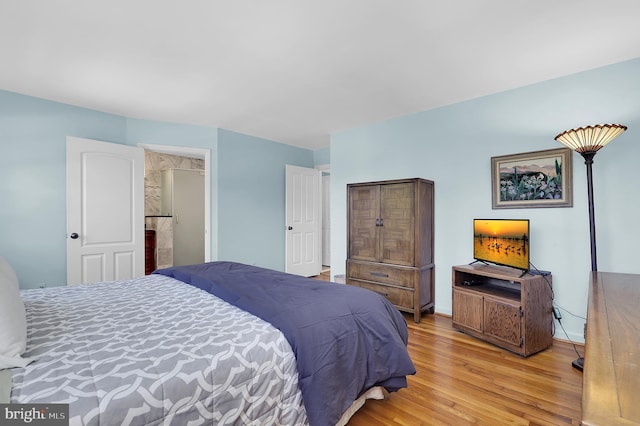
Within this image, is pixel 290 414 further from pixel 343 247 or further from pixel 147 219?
pixel 147 219

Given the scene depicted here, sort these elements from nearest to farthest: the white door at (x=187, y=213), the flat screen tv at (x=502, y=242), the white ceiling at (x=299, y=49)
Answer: the white ceiling at (x=299, y=49) < the flat screen tv at (x=502, y=242) < the white door at (x=187, y=213)

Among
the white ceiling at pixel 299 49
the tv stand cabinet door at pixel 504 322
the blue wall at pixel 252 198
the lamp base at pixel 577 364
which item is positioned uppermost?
the white ceiling at pixel 299 49

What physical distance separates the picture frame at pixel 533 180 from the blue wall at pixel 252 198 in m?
3.21

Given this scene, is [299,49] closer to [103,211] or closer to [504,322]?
[504,322]

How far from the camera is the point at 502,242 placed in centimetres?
274

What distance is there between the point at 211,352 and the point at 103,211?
127 inches

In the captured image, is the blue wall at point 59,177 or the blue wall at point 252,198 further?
the blue wall at point 252,198

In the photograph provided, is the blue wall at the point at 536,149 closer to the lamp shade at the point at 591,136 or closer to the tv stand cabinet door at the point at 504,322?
the lamp shade at the point at 591,136

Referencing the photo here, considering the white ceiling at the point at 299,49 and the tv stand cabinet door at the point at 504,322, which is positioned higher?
the white ceiling at the point at 299,49

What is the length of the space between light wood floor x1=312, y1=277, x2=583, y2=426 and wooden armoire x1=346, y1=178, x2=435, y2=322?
2.28 feet

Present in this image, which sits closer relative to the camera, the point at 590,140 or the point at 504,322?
the point at 590,140

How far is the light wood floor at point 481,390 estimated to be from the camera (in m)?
1.69

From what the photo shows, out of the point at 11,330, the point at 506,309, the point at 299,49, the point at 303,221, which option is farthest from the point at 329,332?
the point at 303,221

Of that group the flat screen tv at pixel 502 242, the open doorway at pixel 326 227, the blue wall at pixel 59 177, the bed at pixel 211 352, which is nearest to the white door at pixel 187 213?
the blue wall at pixel 59 177
